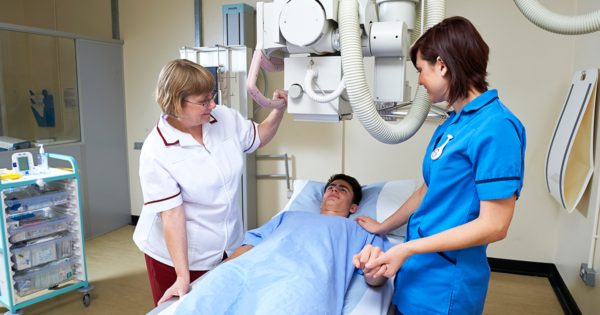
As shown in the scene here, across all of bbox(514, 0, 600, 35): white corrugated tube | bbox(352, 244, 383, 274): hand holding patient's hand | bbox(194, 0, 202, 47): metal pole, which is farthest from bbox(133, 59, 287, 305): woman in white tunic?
bbox(194, 0, 202, 47): metal pole

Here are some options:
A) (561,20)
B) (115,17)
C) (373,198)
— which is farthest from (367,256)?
(115,17)

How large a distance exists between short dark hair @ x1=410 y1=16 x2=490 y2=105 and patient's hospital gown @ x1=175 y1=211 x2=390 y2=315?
2.37 feet

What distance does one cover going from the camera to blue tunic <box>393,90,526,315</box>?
2.87 ft

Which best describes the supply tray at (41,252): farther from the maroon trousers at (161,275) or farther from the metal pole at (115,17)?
the metal pole at (115,17)

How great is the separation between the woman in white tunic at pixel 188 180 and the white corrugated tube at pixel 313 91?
1.07 ft

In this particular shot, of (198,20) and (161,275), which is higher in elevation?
(198,20)

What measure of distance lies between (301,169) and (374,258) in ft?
7.43

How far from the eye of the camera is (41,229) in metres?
2.26

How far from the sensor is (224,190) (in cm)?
144

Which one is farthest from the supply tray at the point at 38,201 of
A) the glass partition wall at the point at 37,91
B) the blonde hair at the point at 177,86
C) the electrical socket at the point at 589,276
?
the electrical socket at the point at 589,276

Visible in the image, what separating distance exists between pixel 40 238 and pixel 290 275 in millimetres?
1810

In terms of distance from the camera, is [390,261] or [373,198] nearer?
[390,261]

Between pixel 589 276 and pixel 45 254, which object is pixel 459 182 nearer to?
pixel 589 276

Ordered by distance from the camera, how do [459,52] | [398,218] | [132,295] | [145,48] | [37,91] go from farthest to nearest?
[145,48] → [37,91] → [132,295] → [398,218] → [459,52]
